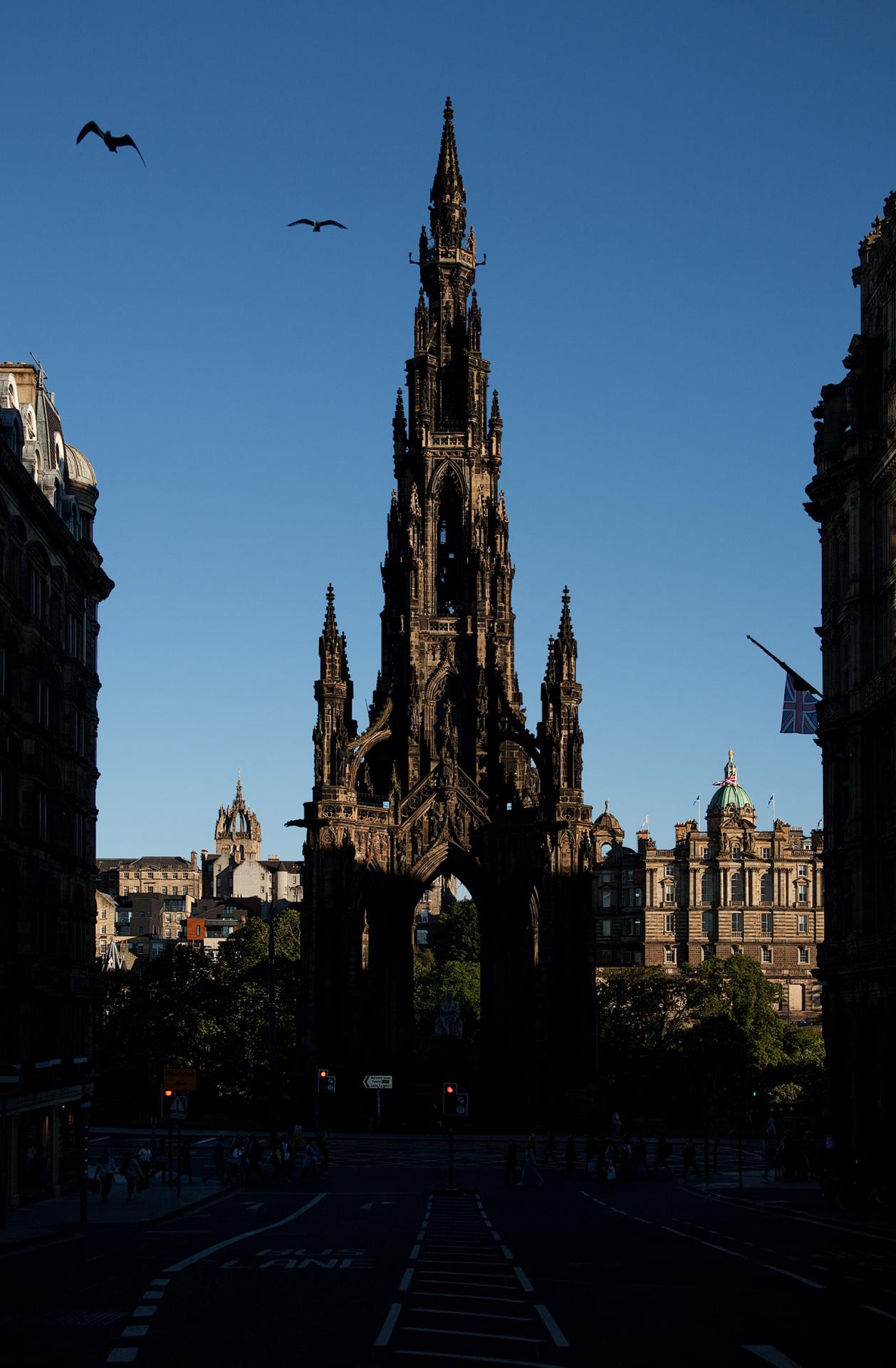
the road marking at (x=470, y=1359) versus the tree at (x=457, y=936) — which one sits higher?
the tree at (x=457, y=936)

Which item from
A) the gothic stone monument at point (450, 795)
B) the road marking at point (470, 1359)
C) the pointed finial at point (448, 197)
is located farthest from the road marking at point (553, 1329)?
the pointed finial at point (448, 197)

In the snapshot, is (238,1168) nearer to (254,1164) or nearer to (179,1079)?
(254,1164)

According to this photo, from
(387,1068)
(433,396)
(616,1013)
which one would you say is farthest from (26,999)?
(616,1013)

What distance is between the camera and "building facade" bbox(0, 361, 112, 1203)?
5291 centimetres

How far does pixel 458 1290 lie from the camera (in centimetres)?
2595

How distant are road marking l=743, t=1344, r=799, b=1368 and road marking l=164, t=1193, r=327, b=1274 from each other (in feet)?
39.6

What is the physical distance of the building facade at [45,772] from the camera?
52.9 meters

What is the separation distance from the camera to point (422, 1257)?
106 ft

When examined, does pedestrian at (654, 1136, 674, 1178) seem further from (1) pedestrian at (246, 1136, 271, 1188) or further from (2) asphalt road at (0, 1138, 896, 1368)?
(2) asphalt road at (0, 1138, 896, 1368)

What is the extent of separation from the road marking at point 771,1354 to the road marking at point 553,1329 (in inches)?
74.6

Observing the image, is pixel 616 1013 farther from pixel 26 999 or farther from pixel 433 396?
pixel 26 999

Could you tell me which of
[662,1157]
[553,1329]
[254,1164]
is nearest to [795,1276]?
[553,1329]

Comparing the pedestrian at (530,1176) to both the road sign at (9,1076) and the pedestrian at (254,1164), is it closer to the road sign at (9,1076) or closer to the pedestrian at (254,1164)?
the pedestrian at (254,1164)

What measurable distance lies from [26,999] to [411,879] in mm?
48975
